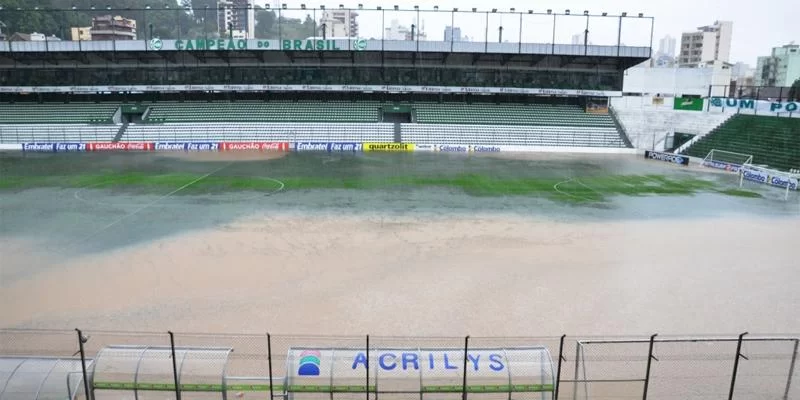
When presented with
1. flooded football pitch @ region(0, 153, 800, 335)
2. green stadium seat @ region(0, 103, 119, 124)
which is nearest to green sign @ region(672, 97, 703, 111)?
flooded football pitch @ region(0, 153, 800, 335)

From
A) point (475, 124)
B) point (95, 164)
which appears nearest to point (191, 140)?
point (95, 164)

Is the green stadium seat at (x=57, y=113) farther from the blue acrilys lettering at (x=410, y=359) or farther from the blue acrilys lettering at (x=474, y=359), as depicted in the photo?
the blue acrilys lettering at (x=474, y=359)

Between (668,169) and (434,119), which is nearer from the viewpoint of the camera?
(668,169)

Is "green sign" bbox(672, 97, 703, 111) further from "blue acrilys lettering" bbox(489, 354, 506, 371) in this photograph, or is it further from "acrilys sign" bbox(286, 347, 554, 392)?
"blue acrilys lettering" bbox(489, 354, 506, 371)

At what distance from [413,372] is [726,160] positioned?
41.7 m

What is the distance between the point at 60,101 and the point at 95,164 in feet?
89.2

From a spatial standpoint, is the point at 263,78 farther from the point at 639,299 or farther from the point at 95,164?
the point at 639,299

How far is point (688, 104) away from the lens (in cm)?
5103

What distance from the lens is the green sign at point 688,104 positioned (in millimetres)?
50281

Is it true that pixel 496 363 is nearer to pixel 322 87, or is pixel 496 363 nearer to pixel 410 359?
pixel 410 359

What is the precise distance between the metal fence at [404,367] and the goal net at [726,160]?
33443 mm

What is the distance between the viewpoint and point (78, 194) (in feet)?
88.4

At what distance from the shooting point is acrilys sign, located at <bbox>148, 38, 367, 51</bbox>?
5259 cm

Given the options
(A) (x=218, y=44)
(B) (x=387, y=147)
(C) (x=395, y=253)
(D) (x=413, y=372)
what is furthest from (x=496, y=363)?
(A) (x=218, y=44)
